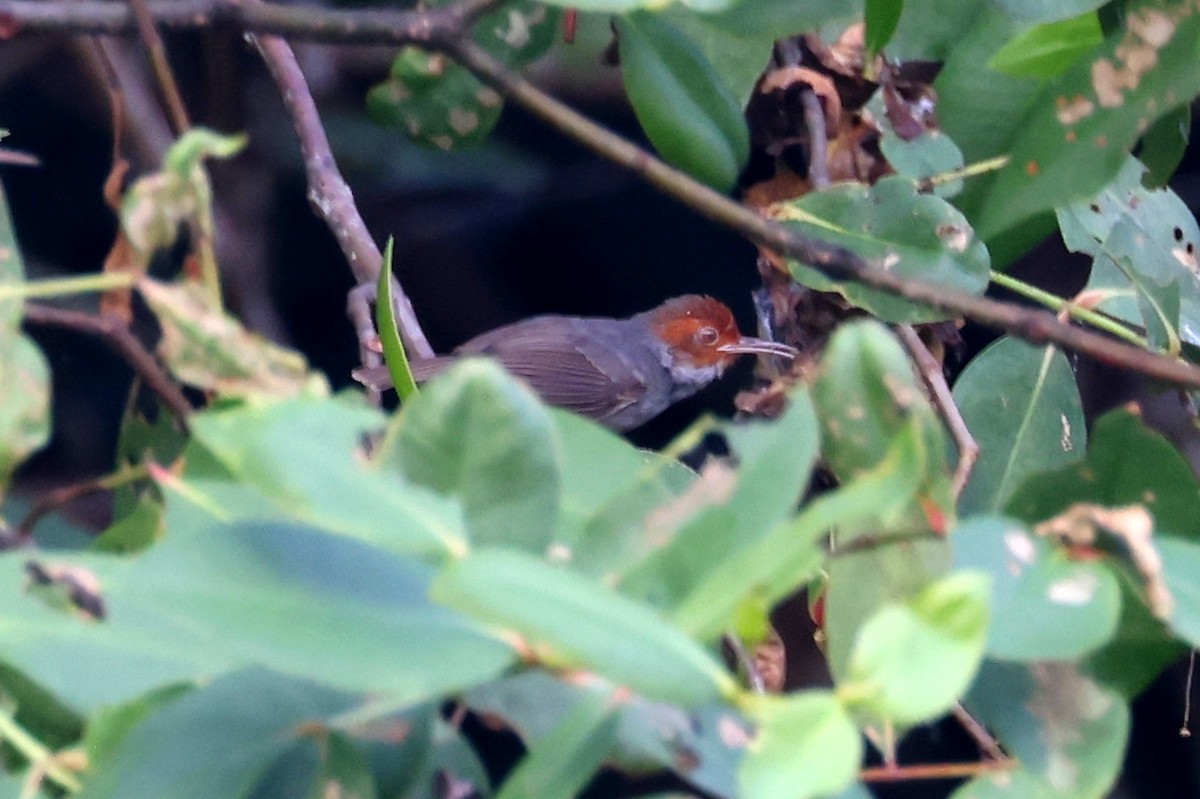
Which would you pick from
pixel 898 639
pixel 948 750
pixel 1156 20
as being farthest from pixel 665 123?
pixel 948 750

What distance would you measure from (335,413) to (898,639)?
0.24m

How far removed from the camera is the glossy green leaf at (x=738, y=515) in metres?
0.50

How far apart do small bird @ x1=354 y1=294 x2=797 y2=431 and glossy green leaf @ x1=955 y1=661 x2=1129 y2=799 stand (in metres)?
2.15

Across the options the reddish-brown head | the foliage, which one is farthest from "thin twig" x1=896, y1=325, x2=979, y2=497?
the reddish-brown head

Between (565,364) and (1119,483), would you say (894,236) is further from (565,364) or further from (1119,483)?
(565,364)

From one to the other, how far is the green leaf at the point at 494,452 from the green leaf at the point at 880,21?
0.74m

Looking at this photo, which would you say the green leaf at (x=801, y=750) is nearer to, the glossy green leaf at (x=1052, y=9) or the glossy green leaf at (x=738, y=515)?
the glossy green leaf at (x=738, y=515)

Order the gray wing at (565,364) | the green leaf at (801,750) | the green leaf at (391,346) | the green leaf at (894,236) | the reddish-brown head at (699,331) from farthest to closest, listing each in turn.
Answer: the reddish-brown head at (699,331) < the gray wing at (565,364) < the green leaf at (894,236) < the green leaf at (391,346) < the green leaf at (801,750)

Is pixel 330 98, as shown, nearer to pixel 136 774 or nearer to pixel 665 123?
pixel 665 123

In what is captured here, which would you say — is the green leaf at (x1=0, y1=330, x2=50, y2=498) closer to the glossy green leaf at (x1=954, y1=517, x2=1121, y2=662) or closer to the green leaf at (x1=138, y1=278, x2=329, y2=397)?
the green leaf at (x1=138, y1=278, x2=329, y2=397)

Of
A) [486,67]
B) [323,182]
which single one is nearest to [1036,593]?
[486,67]

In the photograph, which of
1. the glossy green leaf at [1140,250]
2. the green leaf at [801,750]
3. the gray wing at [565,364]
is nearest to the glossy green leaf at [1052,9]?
the glossy green leaf at [1140,250]

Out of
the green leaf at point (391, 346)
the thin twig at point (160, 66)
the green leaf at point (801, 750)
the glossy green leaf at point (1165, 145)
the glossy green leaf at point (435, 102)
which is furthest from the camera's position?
the glossy green leaf at point (435, 102)

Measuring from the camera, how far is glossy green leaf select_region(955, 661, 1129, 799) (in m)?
0.59
